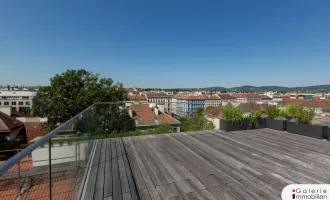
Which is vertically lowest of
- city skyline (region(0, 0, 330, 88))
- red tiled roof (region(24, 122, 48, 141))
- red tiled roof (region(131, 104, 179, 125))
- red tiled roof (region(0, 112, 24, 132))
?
red tiled roof (region(24, 122, 48, 141))

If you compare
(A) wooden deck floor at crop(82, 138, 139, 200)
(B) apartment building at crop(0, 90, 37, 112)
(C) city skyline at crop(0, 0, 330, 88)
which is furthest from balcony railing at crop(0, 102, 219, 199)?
(B) apartment building at crop(0, 90, 37, 112)

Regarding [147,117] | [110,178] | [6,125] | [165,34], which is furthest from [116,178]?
[6,125]

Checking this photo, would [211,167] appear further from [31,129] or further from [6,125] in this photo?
[31,129]

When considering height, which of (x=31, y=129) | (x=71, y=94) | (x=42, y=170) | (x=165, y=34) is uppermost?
(x=165, y=34)

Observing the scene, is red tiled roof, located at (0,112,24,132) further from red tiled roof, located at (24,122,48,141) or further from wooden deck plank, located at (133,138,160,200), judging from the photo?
wooden deck plank, located at (133,138,160,200)

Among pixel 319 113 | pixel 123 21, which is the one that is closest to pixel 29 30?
pixel 123 21

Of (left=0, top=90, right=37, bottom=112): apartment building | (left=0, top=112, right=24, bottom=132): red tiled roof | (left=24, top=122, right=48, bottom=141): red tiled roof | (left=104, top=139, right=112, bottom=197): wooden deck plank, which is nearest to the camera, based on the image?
(left=104, top=139, right=112, bottom=197): wooden deck plank
